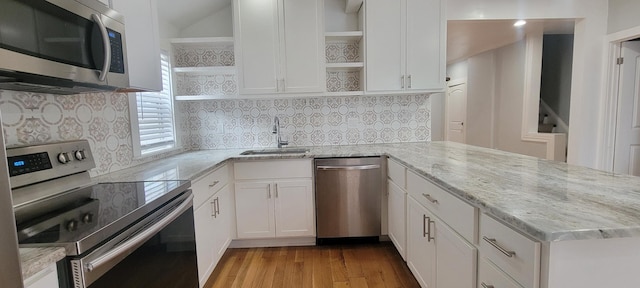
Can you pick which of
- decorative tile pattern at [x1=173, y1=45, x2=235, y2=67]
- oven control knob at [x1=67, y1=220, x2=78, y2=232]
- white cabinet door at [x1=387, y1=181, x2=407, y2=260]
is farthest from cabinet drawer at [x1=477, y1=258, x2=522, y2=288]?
decorative tile pattern at [x1=173, y1=45, x2=235, y2=67]

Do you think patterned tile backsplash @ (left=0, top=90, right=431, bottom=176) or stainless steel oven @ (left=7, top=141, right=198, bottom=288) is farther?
patterned tile backsplash @ (left=0, top=90, right=431, bottom=176)

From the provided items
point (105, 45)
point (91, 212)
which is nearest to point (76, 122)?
point (105, 45)

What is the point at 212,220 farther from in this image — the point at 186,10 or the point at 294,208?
the point at 186,10

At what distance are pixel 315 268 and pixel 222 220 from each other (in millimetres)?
825

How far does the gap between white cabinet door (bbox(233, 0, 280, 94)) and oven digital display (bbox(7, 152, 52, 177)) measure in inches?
64.0

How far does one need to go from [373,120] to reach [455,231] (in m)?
1.91

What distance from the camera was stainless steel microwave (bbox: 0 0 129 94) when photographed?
0.86m

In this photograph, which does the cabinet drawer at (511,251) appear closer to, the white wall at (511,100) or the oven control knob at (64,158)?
the oven control knob at (64,158)

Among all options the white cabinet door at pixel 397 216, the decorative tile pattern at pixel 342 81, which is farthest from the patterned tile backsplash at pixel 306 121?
the white cabinet door at pixel 397 216

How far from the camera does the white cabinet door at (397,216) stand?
208cm

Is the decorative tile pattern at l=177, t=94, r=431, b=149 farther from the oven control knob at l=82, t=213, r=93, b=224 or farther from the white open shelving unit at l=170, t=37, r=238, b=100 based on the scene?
the oven control knob at l=82, t=213, r=93, b=224

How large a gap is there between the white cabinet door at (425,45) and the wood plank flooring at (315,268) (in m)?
1.58

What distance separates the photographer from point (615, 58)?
297 cm

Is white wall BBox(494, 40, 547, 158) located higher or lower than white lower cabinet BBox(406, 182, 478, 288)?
higher
